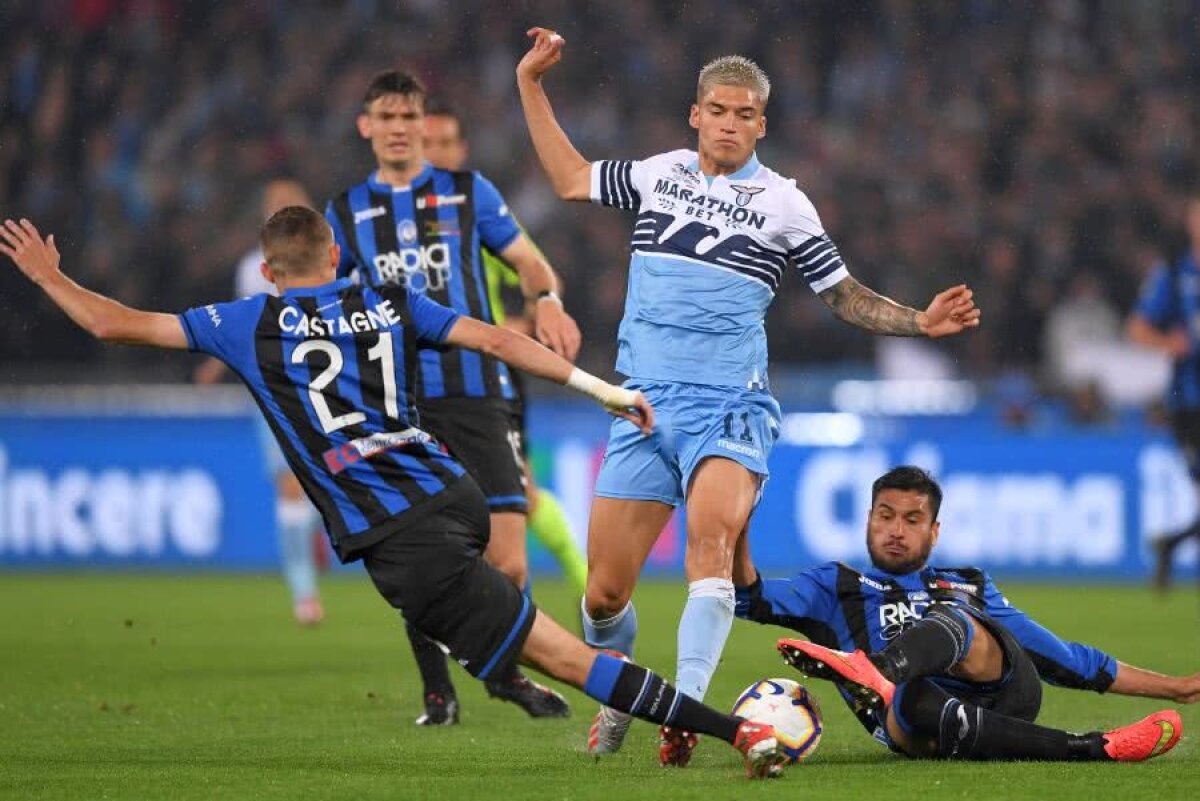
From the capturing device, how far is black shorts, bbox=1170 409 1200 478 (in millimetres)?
12398

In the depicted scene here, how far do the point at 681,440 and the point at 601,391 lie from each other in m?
0.75

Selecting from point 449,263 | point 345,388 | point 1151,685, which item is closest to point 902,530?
point 1151,685

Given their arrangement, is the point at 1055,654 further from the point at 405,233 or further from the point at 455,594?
the point at 405,233

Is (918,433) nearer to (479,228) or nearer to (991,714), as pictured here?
(479,228)

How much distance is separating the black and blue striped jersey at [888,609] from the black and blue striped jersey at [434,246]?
183cm

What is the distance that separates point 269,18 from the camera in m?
19.5

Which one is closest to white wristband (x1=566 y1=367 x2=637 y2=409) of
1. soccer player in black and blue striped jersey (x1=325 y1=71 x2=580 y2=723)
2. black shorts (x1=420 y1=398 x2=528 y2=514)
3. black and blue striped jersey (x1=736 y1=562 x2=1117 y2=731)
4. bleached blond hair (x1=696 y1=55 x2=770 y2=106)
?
black and blue striped jersey (x1=736 y1=562 x2=1117 y2=731)

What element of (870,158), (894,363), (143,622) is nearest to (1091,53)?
(870,158)

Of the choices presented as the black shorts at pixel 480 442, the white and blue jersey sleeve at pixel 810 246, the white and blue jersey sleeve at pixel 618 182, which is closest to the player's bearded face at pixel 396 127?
the black shorts at pixel 480 442

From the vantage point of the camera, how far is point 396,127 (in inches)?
290

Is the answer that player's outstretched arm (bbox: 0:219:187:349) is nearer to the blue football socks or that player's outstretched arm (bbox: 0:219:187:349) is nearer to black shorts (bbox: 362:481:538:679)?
black shorts (bbox: 362:481:538:679)

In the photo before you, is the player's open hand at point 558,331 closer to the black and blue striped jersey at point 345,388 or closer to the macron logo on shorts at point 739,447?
the macron logo on shorts at point 739,447

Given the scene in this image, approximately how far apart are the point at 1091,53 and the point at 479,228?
1328 cm

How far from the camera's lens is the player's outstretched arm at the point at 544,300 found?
6.37 meters
